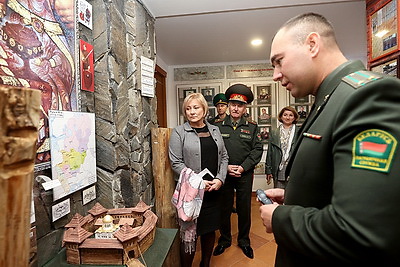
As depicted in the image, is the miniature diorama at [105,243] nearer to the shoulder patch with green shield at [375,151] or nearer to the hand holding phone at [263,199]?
the hand holding phone at [263,199]

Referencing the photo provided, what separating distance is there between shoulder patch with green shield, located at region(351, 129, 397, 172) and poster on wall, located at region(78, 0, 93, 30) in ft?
4.75

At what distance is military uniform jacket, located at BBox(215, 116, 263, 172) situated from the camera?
7.96ft

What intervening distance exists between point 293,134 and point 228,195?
99cm

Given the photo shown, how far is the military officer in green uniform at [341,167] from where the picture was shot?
50cm

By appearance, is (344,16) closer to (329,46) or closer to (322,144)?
(329,46)

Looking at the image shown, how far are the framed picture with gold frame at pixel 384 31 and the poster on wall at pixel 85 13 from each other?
182cm

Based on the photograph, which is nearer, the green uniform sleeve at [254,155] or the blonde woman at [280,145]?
the green uniform sleeve at [254,155]

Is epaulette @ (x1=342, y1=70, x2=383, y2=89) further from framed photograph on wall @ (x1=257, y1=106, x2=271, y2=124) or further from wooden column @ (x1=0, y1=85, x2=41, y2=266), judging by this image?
framed photograph on wall @ (x1=257, y1=106, x2=271, y2=124)

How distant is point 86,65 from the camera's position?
1395mm

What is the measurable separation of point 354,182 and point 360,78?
0.91ft

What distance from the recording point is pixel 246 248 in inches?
94.9

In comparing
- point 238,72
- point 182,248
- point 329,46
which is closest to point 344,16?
point 238,72

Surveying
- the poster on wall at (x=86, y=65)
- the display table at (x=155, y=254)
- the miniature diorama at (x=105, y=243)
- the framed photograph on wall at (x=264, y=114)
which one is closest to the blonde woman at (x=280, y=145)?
the framed photograph on wall at (x=264, y=114)

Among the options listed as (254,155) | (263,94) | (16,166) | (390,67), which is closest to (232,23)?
(254,155)
